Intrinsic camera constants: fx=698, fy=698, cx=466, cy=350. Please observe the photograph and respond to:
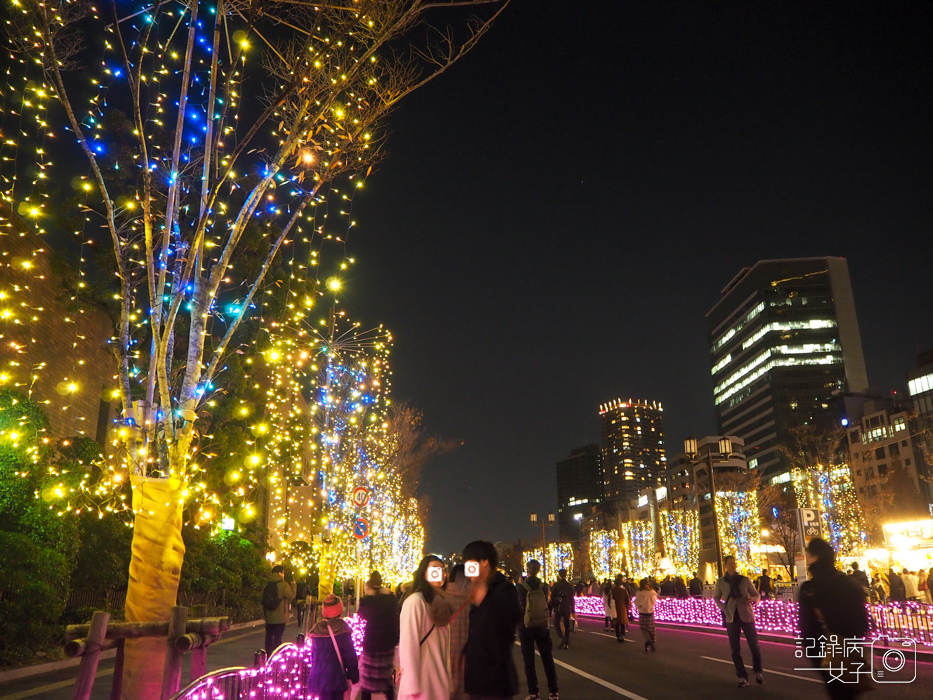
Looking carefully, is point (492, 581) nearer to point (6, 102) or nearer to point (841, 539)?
point (6, 102)

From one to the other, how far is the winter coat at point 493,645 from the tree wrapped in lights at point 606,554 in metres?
80.2

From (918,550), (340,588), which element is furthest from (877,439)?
(340,588)

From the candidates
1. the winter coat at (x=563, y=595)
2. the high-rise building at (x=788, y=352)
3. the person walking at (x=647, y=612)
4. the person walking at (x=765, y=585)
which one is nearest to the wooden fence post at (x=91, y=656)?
the person walking at (x=647, y=612)

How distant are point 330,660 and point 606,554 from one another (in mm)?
88088

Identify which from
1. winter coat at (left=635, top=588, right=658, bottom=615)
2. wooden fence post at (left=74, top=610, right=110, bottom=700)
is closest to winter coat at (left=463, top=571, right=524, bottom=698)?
wooden fence post at (left=74, top=610, right=110, bottom=700)

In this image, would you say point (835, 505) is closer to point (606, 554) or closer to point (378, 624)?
point (606, 554)

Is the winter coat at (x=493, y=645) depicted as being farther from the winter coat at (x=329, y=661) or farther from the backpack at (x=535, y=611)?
the backpack at (x=535, y=611)

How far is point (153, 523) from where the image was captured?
7844 millimetres

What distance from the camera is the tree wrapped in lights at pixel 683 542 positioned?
197ft

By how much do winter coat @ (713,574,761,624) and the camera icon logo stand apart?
1.72 m

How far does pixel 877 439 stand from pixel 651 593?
8331cm

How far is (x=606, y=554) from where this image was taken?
294 feet

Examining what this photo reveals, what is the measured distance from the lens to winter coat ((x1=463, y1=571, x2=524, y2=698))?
15.3 feet

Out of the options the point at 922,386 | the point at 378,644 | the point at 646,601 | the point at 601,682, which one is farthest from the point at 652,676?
the point at 922,386
